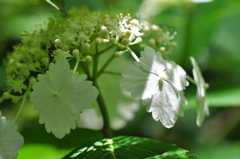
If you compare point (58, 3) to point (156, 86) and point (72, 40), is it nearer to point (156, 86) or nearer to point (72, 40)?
point (72, 40)

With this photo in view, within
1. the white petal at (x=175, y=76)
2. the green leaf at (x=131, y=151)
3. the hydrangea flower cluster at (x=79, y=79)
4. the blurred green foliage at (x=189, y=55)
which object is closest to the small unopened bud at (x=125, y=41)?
the hydrangea flower cluster at (x=79, y=79)

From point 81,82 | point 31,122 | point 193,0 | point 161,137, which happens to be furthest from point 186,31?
point 81,82

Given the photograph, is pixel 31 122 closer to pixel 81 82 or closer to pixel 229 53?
pixel 81 82

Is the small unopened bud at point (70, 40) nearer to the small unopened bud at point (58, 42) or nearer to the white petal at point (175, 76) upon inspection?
the small unopened bud at point (58, 42)

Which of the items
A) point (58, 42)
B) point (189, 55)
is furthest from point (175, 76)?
point (189, 55)

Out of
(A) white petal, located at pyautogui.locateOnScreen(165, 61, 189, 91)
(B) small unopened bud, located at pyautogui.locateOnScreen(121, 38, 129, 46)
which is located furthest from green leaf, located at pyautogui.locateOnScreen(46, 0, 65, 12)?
(A) white petal, located at pyautogui.locateOnScreen(165, 61, 189, 91)

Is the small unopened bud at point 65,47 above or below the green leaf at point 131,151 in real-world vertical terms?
above
